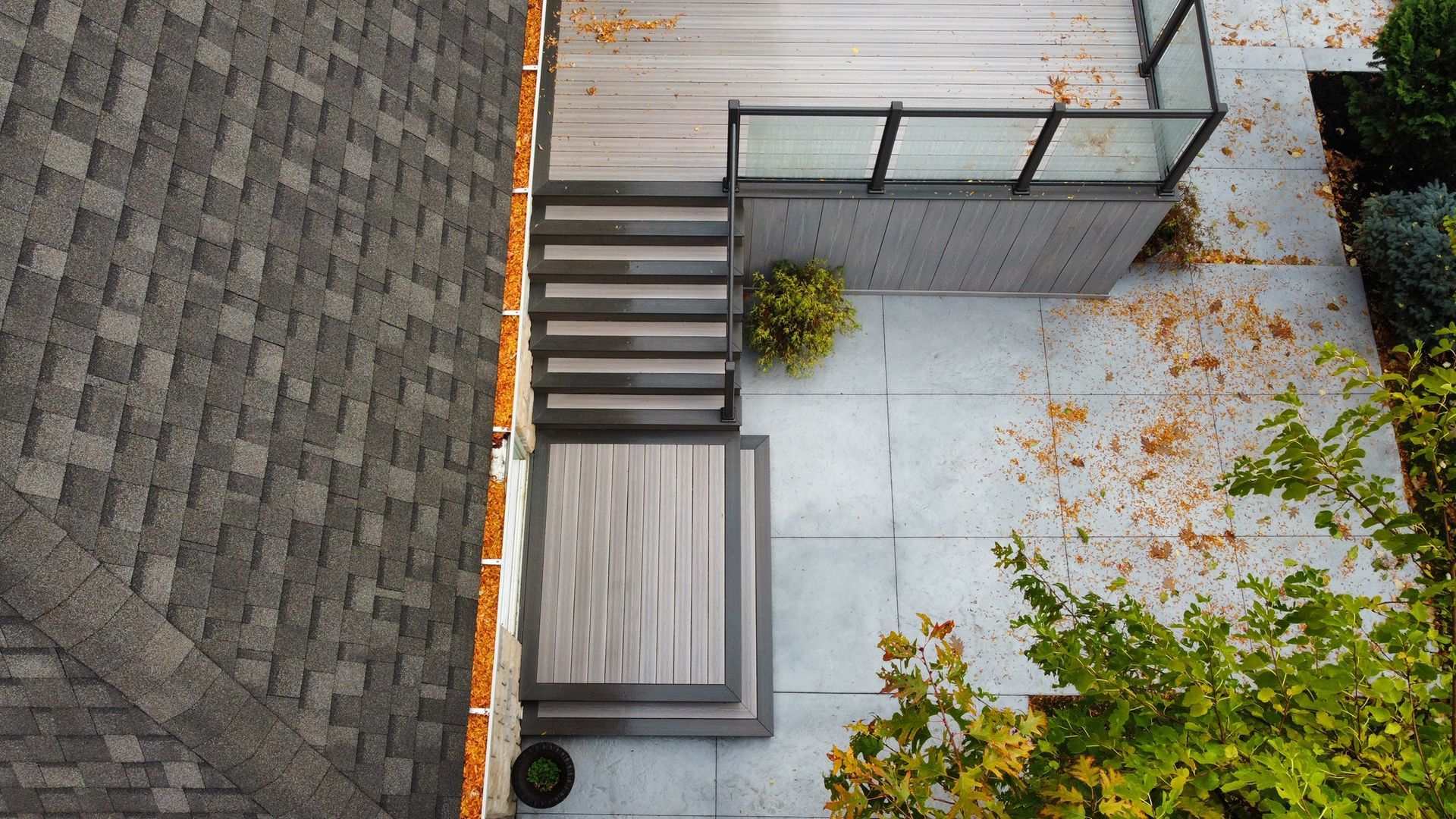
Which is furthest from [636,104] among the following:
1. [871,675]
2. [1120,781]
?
[1120,781]

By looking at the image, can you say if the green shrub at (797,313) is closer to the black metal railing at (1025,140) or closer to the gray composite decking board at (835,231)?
the gray composite decking board at (835,231)

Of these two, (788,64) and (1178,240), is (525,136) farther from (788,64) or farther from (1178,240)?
(1178,240)

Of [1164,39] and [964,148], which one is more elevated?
[1164,39]

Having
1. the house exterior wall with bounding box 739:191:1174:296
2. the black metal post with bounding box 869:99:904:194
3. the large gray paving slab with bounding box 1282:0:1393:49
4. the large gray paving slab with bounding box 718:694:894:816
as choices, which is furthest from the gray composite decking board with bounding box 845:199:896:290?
the large gray paving slab with bounding box 1282:0:1393:49

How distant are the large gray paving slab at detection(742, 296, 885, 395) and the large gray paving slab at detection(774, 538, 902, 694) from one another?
48.8 inches

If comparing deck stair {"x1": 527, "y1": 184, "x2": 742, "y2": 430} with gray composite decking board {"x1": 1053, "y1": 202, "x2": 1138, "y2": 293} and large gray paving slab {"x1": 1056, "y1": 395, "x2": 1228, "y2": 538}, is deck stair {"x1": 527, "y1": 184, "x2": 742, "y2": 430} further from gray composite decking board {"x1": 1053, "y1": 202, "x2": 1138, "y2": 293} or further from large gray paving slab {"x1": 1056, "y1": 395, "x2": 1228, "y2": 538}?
large gray paving slab {"x1": 1056, "y1": 395, "x2": 1228, "y2": 538}

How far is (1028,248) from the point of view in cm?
726

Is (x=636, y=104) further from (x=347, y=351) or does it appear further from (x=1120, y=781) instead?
(x=1120, y=781)

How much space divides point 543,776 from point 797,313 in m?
3.78

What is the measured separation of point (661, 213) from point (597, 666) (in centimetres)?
335

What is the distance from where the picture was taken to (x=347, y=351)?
13.5 feet

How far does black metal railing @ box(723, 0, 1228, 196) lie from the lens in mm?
6102

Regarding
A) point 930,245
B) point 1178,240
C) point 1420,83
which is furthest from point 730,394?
point 1420,83

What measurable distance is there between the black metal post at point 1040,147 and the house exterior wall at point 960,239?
91 millimetres
